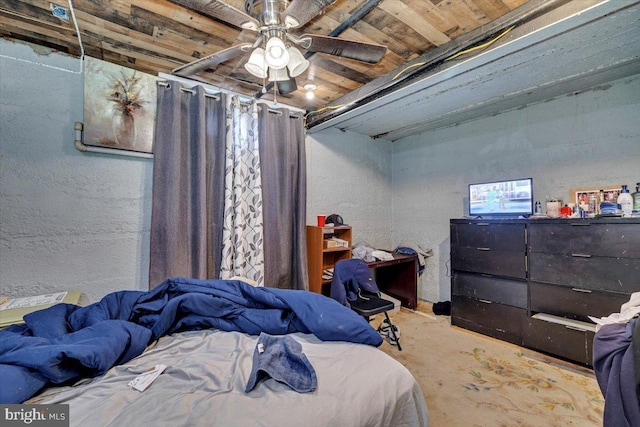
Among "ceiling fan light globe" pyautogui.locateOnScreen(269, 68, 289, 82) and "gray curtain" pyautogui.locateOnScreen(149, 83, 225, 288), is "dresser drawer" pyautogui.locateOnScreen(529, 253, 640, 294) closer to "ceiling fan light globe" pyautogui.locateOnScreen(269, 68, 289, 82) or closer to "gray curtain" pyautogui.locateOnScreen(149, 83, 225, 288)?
"ceiling fan light globe" pyautogui.locateOnScreen(269, 68, 289, 82)

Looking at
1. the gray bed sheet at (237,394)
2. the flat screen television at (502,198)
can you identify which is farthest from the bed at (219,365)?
the flat screen television at (502,198)

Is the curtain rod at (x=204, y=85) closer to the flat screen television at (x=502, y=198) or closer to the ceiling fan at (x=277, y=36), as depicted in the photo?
the ceiling fan at (x=277, y=36)

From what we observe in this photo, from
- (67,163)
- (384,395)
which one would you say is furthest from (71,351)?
(67,163)

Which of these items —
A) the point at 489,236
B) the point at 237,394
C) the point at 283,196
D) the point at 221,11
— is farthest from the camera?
the point at 283,196

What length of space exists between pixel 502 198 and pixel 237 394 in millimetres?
2907

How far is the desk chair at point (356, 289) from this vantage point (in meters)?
2.34

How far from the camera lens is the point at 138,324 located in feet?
4.27

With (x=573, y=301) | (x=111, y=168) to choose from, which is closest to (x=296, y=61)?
(x=111, y=168)

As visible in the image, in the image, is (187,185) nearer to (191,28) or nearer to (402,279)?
(191,28)

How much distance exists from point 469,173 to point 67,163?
12.8 ft

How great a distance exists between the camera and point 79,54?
81.5 inches

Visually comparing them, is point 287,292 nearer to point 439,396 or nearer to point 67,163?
point 439,396

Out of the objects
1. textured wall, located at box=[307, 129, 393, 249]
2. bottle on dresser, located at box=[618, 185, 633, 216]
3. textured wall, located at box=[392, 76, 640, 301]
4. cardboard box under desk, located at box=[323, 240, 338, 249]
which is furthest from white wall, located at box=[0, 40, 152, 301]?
bottle on dresser, located at box=[618, 185, 633, 216]

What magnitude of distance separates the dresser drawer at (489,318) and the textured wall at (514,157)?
23.7 inches
